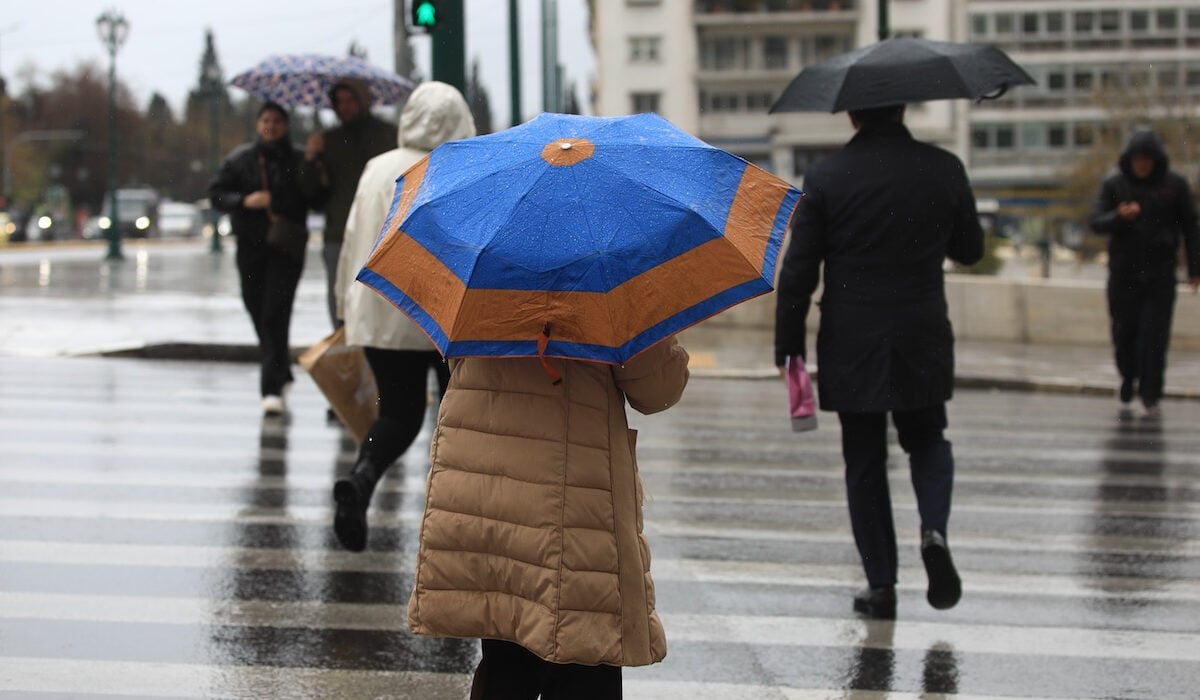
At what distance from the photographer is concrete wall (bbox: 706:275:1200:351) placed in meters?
18.4

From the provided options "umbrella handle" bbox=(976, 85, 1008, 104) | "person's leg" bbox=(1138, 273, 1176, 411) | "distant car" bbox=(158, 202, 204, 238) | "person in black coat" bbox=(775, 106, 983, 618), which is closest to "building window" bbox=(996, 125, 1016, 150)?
"distant car" bbox=(158, 202, 204, 238)

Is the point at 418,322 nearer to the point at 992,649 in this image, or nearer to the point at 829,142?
the point at 992,649

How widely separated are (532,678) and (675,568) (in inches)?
119

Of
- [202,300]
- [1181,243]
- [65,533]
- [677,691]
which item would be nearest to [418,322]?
[677,691]

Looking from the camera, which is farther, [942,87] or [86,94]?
[86,94]

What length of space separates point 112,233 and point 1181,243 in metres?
33.6

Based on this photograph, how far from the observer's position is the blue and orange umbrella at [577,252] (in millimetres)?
3383

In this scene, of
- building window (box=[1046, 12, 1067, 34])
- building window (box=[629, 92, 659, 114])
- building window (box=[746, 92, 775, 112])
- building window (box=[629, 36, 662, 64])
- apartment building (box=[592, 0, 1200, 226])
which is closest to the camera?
apartment building (box=[592, 0, 1200, 226])

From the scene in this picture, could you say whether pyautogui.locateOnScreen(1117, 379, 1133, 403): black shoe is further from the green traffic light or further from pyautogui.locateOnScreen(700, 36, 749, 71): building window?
pyautogui.locateOnScreen(700, 36, 749, 71): building window

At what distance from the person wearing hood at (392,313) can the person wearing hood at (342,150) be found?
2456 millimetres

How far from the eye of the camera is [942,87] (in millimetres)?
5805

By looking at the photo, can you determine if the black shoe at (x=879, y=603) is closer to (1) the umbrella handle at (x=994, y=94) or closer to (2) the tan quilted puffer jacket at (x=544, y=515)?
(1) the umbrella handle at (x=994, y=94)

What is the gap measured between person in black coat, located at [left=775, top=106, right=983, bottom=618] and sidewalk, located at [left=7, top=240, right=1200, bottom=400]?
8.43m

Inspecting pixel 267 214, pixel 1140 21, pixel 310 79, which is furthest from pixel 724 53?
pixel 267 214
